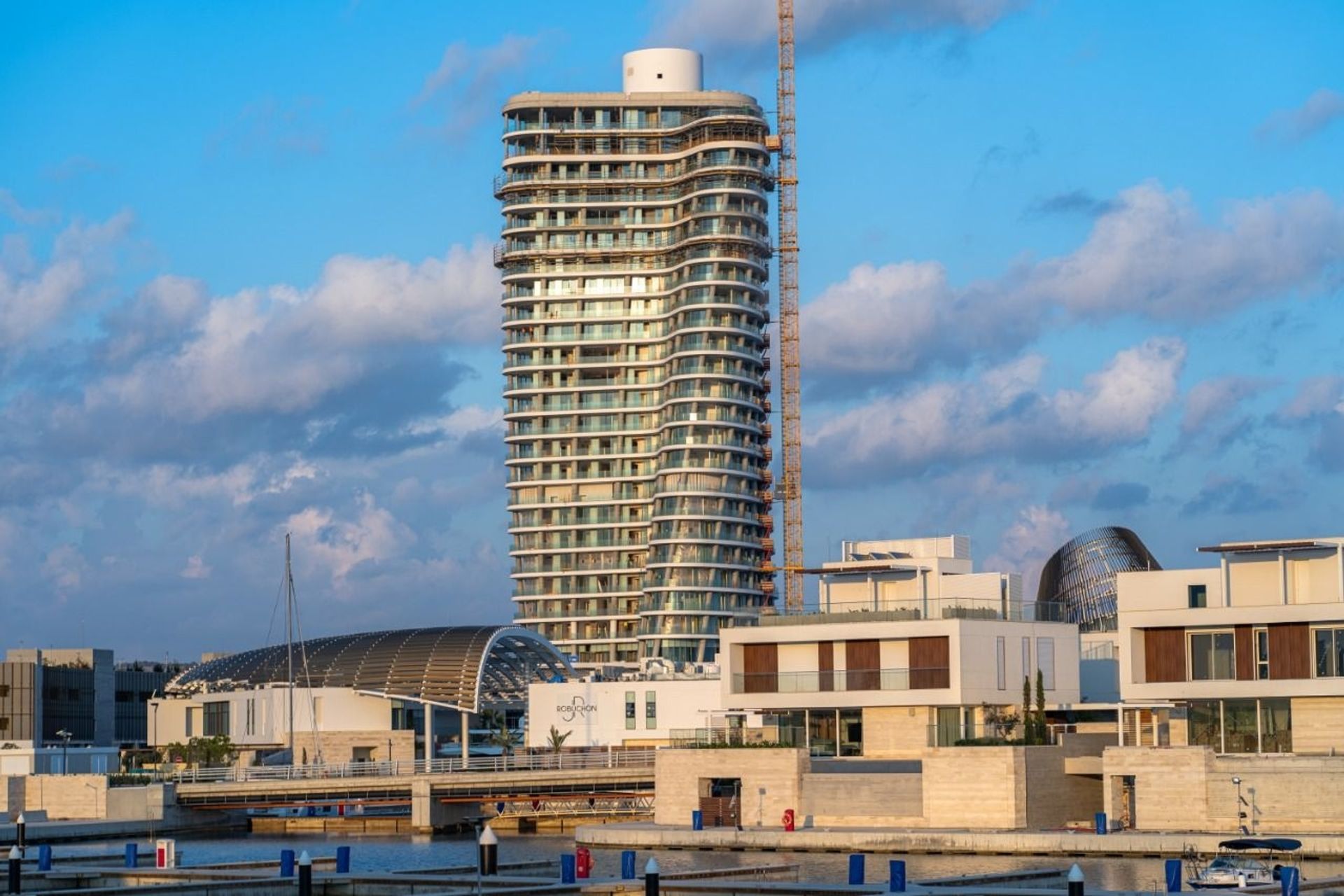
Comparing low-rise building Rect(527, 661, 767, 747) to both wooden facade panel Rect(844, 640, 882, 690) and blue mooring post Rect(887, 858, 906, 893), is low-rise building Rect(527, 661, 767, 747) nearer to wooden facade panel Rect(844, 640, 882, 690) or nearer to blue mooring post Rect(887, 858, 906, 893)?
wooden facade panel Rect(844, 640, 882, 690)

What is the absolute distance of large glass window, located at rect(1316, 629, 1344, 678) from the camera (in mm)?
73875

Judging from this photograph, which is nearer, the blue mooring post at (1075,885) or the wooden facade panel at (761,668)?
the blue mooring post at (1075,885)

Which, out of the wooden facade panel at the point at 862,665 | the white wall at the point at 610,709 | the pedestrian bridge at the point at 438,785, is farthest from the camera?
the white wall at the point at 610,709

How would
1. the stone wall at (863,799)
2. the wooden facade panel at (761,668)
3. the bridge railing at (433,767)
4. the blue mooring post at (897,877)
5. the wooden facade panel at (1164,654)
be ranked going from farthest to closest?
the bridge railing at (433,767), the wooden facade panel at (761,668), the stone wall at (863,799), the wooden facade panel at (1164,654), the blue mooring post at (897,877)

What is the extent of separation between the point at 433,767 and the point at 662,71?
90986 mm

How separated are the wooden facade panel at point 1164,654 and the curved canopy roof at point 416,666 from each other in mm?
55967

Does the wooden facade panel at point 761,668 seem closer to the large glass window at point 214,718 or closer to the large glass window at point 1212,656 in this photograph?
the large glass window at point 1212,656

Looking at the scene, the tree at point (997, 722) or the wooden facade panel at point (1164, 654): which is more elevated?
the wooden facade panel at point (1164, 654)

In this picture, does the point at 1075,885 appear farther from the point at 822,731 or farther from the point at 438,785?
the point at 438,785

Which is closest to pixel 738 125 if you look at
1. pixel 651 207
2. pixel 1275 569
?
pixel 651 207

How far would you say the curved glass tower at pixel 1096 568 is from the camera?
137 metres

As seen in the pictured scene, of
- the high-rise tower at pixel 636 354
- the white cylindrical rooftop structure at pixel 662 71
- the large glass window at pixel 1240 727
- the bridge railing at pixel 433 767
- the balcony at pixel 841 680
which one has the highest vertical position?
the white cylindrical rooftop structure at pixel 662 71

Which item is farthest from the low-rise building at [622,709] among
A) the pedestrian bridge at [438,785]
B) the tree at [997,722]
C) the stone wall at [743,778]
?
the tree at [997,722]

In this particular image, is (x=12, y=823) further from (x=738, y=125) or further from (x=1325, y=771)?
(x=738, y=125)
